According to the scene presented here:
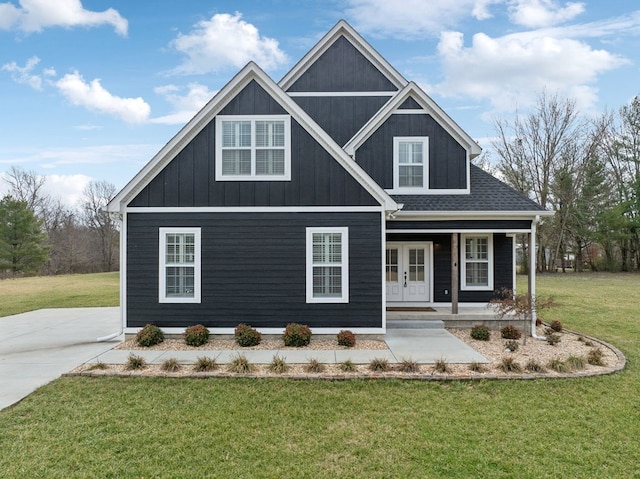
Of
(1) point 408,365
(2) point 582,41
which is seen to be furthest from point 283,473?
(2) point 582,41

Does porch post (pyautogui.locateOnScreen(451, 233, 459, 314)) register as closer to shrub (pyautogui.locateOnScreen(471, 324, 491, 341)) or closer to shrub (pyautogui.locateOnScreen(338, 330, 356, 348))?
shrub (pyautogui.locateOnScreen(471, 324, 491, 341))

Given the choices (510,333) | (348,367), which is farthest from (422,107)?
(348,367)

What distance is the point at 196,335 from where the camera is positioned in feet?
28.6

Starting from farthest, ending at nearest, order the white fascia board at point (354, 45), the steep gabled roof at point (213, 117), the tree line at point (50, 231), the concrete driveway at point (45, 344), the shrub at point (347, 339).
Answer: the tree line at point (50, 231) < the white fascia board at point (354, 45) < the steep gabled roof at point (213, 117) < the shrub at point (347, 339) < the concrete driveway at point (45, 344)

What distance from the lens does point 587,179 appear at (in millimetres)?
31391

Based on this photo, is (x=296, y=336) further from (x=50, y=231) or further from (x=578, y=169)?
(x=50, y=231)

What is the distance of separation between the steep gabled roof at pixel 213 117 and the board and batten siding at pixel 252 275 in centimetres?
56

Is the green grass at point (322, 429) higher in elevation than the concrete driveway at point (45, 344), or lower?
higher

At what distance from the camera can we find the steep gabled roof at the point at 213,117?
29.5 feet

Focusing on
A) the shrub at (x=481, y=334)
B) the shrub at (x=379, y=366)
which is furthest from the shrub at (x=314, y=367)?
the shrub at (x=481, y=334)

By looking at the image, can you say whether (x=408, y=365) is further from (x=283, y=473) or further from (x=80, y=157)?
(x=80, y=157)

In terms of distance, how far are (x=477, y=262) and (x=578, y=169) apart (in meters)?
26.6

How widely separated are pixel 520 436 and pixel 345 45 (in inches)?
473

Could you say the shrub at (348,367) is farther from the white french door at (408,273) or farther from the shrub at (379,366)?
the white french door at (408,273)
